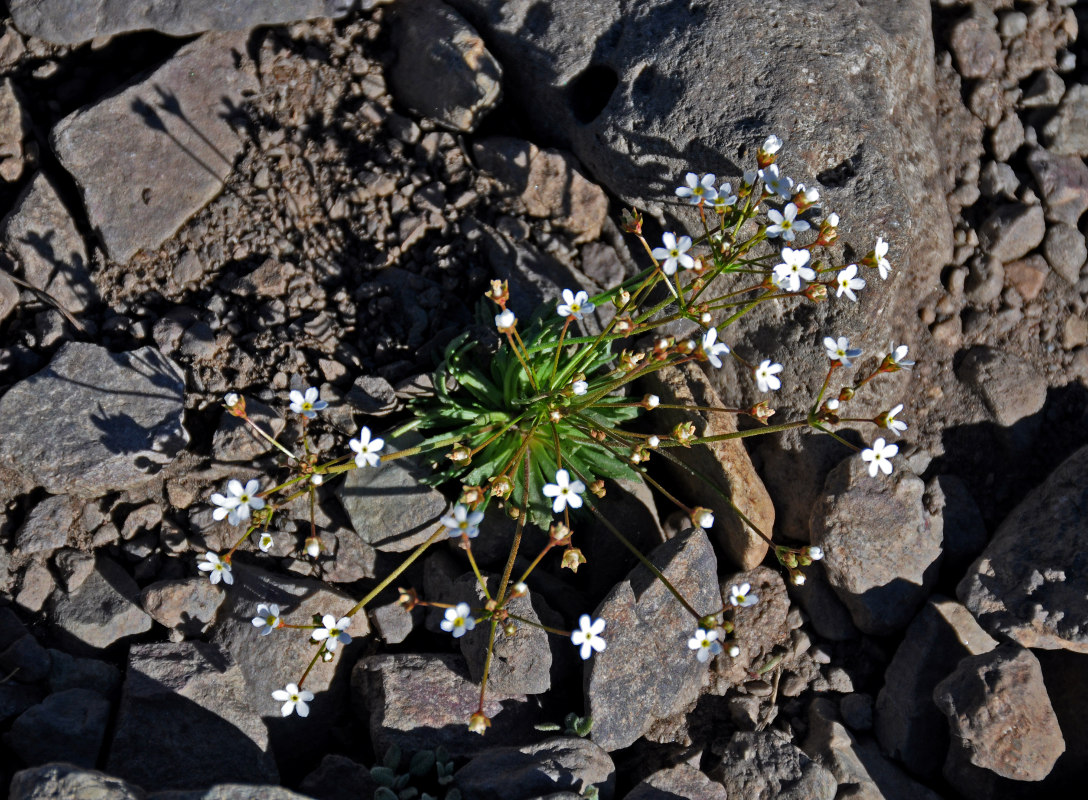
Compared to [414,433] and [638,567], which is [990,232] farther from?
[414,433]

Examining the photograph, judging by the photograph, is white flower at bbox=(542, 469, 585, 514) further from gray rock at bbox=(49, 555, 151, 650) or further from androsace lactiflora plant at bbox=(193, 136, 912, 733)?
gray rock at bbox=(49, 555, 151, 650)

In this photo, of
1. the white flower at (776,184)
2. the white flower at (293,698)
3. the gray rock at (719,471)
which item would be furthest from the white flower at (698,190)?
the white flower at (293,698)

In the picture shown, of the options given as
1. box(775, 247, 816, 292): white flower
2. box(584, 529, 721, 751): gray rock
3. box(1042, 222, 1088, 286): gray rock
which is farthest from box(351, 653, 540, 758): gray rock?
box(1042, 222, 1088, 286): gray rock

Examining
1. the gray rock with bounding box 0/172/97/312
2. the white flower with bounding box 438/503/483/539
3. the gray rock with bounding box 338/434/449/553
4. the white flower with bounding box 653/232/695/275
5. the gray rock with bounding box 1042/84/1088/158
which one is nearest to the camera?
the white flower with bounding box 438/503/483/539

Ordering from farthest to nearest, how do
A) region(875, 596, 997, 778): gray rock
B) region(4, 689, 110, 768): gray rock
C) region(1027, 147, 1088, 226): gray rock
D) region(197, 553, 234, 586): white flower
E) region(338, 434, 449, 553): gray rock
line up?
1. region(1027, 147, 1088, 226): gray rock
2. region(338, 434, 449, 553): gray rock
3. region(875, 596, 997, 778): gray rock
4. region(197, 553, 234, 586): white flower
5. region(4, 689, 110, 768): gray rock

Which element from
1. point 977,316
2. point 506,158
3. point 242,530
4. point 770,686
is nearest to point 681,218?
point 506,158

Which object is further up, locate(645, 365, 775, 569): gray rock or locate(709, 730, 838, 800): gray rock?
locate(645, 365, 775, 569): gray rock

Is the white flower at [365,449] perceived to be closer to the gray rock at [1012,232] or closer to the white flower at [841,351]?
the white flower at [841,351]
